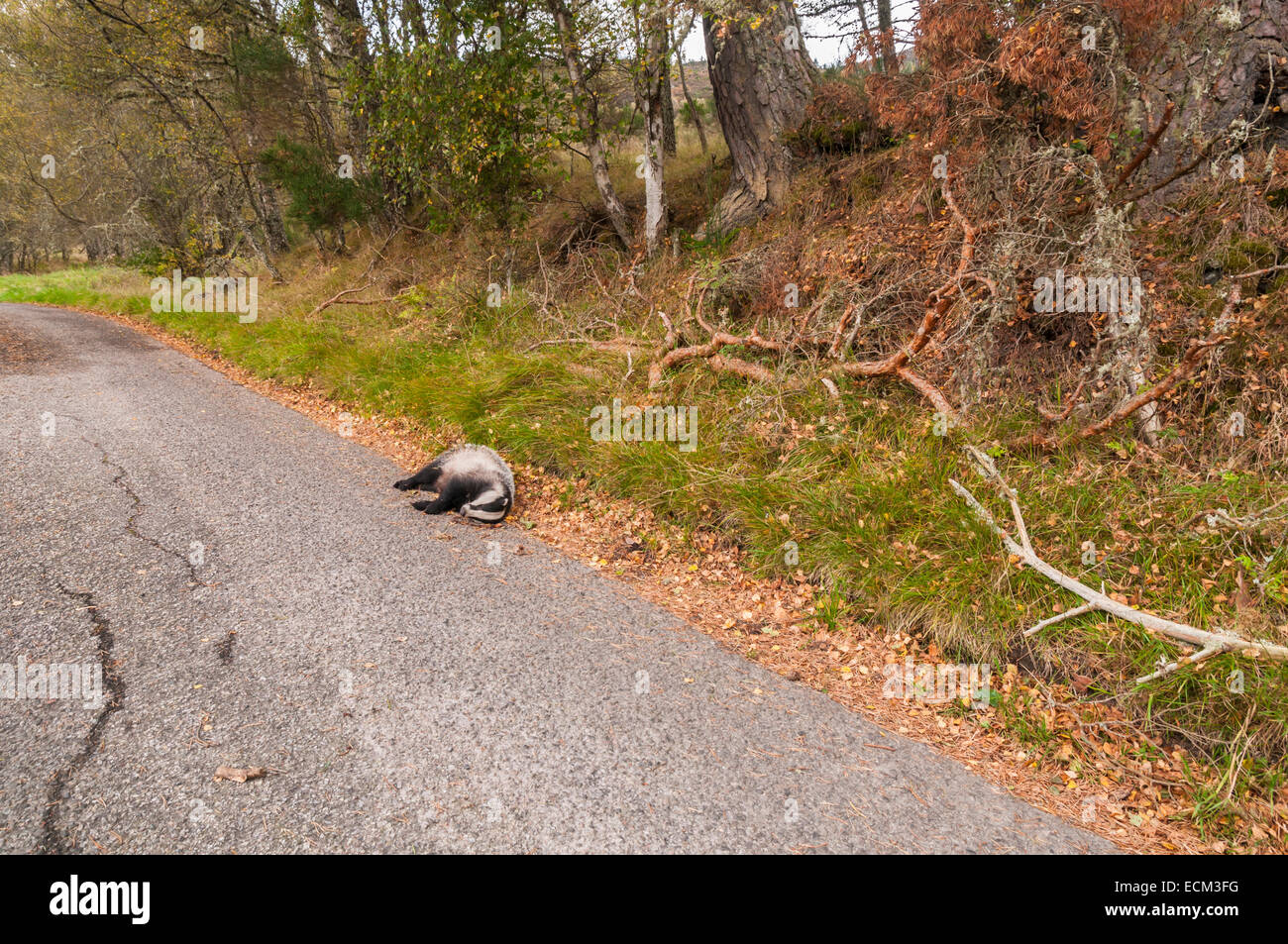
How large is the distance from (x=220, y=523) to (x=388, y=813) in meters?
2.99

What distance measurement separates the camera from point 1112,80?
15.0 ft

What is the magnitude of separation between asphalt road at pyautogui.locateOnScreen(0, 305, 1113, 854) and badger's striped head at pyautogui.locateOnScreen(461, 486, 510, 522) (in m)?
0.11

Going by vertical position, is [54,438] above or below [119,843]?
above


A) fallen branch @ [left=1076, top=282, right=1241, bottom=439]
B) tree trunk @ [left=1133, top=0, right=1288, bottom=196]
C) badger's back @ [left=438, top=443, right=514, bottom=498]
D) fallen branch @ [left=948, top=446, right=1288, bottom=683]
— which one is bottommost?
fallen branch @ [left=948, top=446, right=1288, bottom=683]

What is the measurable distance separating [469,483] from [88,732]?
2.70 m

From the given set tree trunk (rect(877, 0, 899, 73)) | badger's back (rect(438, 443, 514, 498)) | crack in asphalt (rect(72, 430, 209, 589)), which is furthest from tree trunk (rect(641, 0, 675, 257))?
crack in asphalt (rect(72, 430, 209, 589))

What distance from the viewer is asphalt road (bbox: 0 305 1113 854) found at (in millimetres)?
2350

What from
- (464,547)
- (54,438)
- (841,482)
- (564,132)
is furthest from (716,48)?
(54,438)

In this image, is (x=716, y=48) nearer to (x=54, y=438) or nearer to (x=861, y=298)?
(x=861, y=298)

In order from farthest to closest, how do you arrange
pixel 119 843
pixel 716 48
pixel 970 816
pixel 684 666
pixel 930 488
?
pixel 716 48, pixel 930 488, pixel 684 666, pixel 970 816, pixel 119 843

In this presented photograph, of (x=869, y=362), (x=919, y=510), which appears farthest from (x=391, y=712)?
(x=869, y=362)

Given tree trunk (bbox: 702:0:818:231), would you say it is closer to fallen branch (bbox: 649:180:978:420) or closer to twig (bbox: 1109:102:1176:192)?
fallen branch (bbox: 649:180:978:420)

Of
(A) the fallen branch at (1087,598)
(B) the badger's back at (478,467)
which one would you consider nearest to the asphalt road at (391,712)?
(B) the badger's back at (478,467)

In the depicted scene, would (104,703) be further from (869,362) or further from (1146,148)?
(1146,148)
